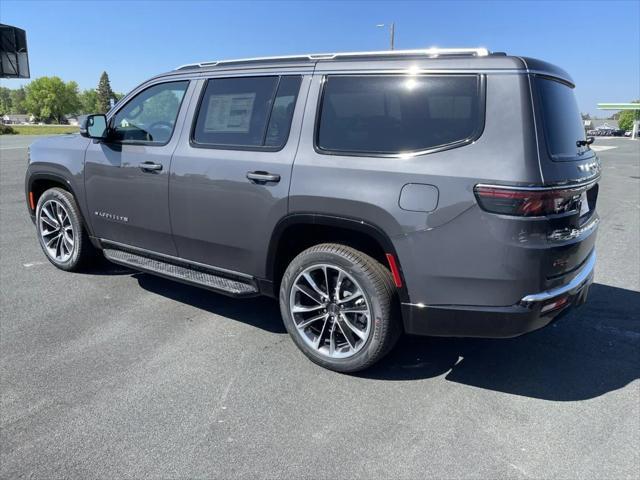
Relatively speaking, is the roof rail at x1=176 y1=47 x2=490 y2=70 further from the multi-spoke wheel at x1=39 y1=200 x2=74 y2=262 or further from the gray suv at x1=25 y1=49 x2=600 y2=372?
the multi-spoke wheel at x1=39 y1=200 x2=74 y2=262

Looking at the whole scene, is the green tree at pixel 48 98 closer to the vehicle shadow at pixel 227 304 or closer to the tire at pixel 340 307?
the vehicle shadow at pixel 227 304

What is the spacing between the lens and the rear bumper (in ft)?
8.90

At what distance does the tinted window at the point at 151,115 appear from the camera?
408 cm

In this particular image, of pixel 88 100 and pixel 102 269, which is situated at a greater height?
pixel 88 100

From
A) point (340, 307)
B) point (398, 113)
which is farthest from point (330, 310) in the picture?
point (398, 113)

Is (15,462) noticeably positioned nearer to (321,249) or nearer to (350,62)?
(321,249)

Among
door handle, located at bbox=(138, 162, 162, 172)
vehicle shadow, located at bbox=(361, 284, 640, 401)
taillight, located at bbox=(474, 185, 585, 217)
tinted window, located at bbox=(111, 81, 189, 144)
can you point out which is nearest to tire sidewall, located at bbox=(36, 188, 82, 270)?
tinted window, located at bbox=(111, 81, 189, 144)

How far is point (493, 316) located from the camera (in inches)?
108

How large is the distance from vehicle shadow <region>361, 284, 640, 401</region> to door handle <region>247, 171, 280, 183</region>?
4.67 ft

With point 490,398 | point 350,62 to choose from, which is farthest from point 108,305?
point 490,398

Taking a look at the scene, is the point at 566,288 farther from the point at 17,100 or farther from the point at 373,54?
the point at 17,100

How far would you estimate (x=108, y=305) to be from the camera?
434cm

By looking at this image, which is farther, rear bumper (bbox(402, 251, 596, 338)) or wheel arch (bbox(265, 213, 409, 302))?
wheel arch (bbox(265, 213, 409, 302))

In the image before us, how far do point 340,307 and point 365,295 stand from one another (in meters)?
0.26
